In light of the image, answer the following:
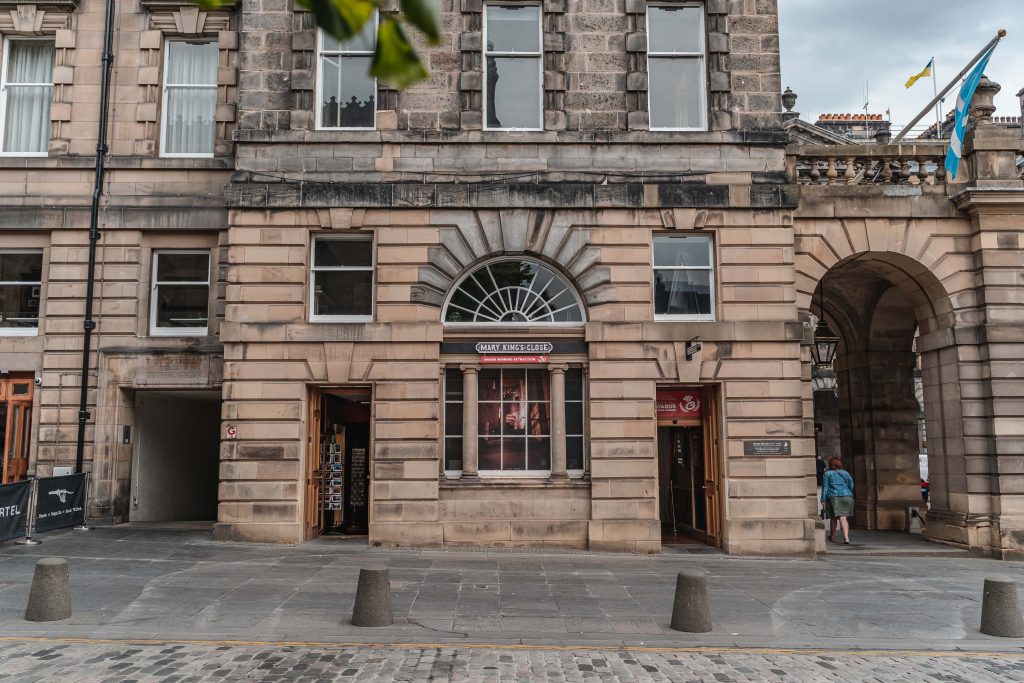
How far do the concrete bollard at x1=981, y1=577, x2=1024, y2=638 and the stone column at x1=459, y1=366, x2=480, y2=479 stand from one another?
8582mm

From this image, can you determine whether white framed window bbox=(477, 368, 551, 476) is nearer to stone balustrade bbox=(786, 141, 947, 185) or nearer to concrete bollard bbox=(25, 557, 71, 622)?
stone balustrade bbox=(786, 141, 947, 185)

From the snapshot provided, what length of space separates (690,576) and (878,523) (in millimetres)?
12018

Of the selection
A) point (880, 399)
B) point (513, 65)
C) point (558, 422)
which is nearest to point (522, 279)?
A: point (558, 422)

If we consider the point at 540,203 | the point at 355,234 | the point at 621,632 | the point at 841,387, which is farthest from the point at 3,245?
the point at 841,387

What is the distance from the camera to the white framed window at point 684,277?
15648mm

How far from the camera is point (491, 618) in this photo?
965cm

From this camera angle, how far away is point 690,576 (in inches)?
364

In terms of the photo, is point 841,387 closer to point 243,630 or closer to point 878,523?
point 878,523

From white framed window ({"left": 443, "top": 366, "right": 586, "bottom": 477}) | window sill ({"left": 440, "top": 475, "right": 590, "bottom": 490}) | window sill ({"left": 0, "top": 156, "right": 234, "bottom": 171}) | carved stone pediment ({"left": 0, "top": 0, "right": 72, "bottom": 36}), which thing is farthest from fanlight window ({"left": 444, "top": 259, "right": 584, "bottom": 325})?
carved stone pediment ({"left": 0, "top": 0, "right": 72, "bottom": 36})

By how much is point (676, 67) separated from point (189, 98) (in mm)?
10644

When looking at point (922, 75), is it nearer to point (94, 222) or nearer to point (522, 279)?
point (522, 279)

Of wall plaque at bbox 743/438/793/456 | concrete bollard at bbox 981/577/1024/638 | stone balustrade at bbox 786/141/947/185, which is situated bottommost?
concrete bollard at bbox 981/577/1024/638

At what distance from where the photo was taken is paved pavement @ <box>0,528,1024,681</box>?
7848mm

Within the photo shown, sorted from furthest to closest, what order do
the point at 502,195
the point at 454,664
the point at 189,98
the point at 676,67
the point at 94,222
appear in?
the point at 189,98
the point at 94,222
the point at 676,67
the point at 502,195
the point at 454,664
